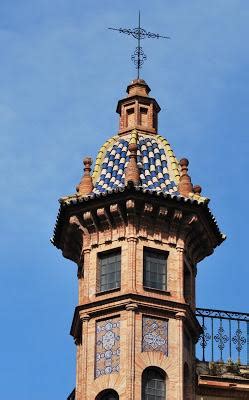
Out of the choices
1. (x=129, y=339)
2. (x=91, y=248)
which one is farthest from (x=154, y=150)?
(x=129, y=339)

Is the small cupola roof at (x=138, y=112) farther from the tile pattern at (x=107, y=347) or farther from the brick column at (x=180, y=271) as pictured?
the tile pattern at (x=107, y=347)

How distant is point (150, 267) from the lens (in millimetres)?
31781

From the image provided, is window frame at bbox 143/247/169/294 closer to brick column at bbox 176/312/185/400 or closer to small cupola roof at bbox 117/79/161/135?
brick column at bbox 176/312/185/400

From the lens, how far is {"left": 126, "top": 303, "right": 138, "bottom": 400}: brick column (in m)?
29.8

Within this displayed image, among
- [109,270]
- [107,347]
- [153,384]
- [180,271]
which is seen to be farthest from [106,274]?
[153,384]

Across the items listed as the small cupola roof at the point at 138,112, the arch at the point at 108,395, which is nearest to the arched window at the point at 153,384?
the arch at the point at 108,395

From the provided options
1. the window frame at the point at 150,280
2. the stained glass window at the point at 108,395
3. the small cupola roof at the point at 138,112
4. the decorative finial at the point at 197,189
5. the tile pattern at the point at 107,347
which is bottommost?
the stained glass window at the point at 108,395

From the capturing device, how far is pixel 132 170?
32.5 metres

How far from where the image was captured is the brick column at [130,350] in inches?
1172

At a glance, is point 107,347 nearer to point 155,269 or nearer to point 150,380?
point 150,380

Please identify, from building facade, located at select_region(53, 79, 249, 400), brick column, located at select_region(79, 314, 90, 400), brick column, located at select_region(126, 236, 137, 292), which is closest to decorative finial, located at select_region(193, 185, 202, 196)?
building facade, located at select_region(53, 79, 249, 400)

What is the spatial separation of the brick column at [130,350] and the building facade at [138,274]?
0.07 feet

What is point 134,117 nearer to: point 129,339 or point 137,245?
point 137,245

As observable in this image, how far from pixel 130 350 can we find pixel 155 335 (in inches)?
32.5
